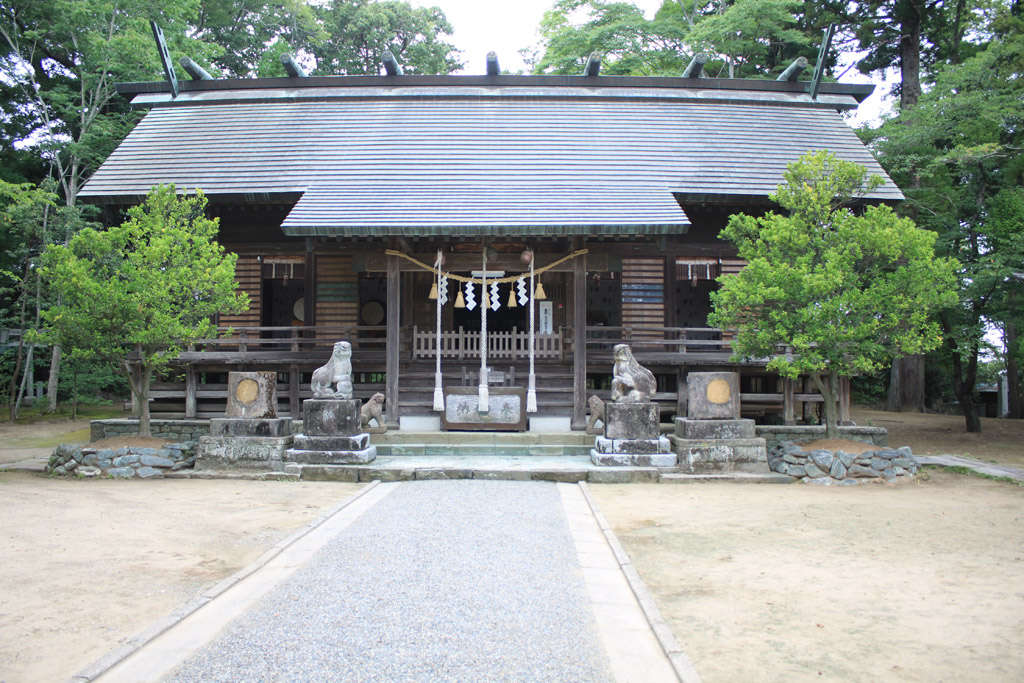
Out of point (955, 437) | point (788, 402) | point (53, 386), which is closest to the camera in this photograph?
point (788, 402)

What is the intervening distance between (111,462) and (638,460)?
790cm

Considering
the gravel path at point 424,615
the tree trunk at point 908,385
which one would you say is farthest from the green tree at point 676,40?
the gravel path at point 424,615

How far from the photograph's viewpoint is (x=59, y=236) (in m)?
16.6

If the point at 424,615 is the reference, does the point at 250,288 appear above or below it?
above

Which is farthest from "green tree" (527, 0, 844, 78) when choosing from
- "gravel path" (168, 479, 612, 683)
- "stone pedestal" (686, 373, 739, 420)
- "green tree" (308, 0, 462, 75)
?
"gravel path" (168, 479, 612, 683)

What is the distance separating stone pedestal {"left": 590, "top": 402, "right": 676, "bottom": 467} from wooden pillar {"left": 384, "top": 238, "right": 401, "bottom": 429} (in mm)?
3676

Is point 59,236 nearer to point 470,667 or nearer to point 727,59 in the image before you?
point 470,667

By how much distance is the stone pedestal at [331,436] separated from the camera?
9844mm

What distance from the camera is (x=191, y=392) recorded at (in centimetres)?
1245

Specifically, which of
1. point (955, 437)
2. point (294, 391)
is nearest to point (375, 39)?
point (294, 391)

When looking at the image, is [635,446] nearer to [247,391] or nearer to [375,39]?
[247,391]

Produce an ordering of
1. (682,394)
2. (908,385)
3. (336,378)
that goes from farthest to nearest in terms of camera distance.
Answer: (908,385) < (682,394) < (336,378)

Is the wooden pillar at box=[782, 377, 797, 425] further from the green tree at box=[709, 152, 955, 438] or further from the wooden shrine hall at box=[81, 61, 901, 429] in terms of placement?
the green tree at box=[709, 152, 955, 438]

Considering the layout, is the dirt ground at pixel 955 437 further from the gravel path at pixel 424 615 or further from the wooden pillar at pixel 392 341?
the gravel path at pixel 424 615
